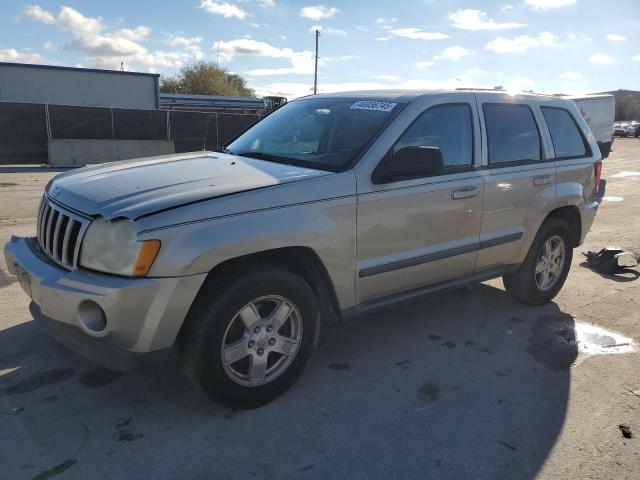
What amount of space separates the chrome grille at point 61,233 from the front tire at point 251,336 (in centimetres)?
71

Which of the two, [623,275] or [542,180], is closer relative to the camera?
[542,180]

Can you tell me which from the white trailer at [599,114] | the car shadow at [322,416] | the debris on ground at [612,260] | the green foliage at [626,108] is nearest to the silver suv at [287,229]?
the car shadow at [322,416]

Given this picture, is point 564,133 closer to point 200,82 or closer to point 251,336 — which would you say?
point 251,336

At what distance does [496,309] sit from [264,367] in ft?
8.71

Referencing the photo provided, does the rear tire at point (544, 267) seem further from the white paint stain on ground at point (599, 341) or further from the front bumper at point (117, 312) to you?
the front bumper at point (117, 312)

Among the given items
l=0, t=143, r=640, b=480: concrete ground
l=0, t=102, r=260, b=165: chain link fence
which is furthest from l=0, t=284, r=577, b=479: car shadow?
l=0, t=102, r=260, b=165: chain link fence

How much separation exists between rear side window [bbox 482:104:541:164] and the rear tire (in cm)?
71

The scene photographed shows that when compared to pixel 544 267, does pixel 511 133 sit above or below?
above

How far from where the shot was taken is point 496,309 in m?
4.89

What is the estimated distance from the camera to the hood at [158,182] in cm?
275

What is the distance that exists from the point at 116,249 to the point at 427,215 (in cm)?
203

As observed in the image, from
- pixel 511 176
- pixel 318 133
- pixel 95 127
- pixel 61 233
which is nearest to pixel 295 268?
pixel 318 133

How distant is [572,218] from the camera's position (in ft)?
16.5

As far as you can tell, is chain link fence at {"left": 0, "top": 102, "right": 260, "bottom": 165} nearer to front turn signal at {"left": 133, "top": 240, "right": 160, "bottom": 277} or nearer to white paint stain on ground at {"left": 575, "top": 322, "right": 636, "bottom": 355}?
white paint stain on ground at {"left": 575, "top": 322, "right": 636, "bottom": 355}
